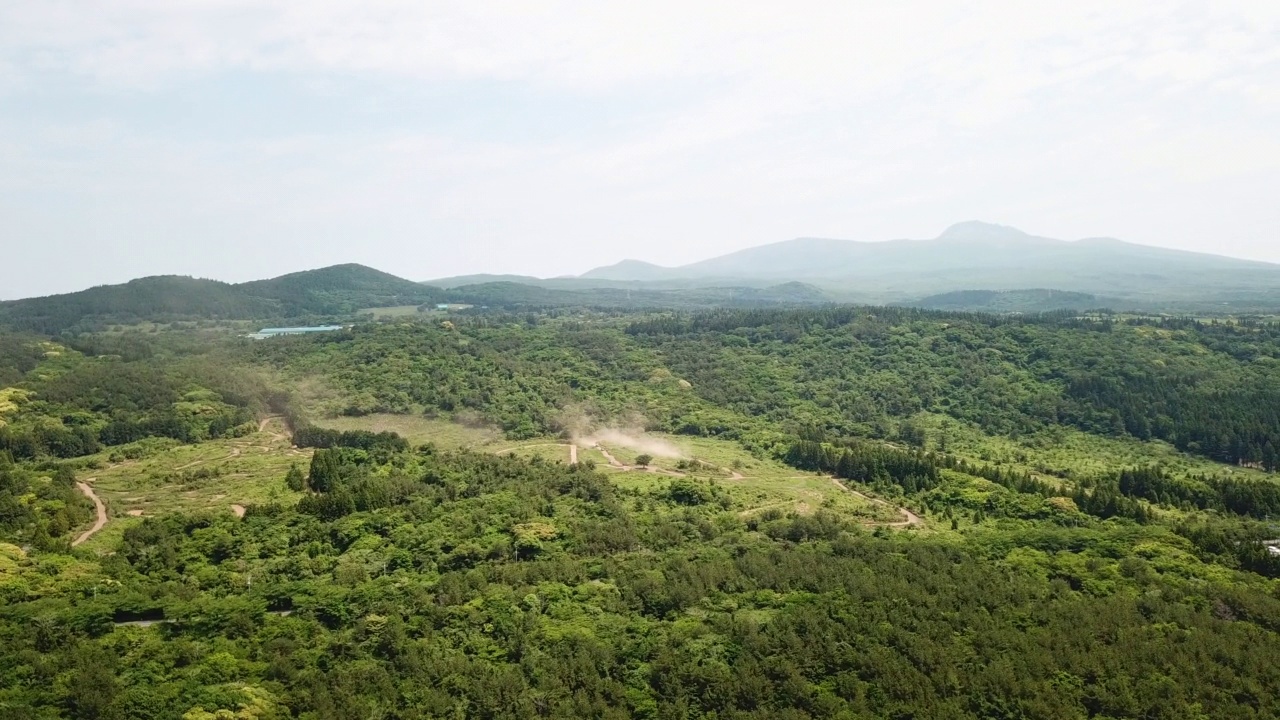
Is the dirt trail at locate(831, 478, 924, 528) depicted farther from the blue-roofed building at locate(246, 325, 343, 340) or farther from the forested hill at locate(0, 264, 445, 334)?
the forested hill at locate(0, 264, 445, 334)

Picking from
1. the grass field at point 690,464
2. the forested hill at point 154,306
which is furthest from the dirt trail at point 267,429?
the forested hill at point 154,306

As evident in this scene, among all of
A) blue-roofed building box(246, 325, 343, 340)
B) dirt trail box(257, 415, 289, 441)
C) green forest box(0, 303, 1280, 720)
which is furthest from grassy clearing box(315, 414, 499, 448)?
blue-roofed building box(246, 325, 343, 340)

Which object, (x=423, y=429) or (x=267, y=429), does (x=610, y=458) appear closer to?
(x=423, y=429)

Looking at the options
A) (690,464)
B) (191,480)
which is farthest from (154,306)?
(690,464)

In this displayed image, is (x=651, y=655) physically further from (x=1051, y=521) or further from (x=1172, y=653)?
(x=1051, y=521)

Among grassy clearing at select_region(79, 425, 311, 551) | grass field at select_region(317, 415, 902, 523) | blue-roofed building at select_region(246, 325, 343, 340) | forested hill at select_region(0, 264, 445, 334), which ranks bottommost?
grass field at select_region(317, 415, 902, 523)

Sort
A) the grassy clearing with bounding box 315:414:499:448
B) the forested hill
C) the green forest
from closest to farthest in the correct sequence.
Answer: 1. the green forest
2. the grassy clearing with bounding box 315:414:499:448
3. the forested hill
